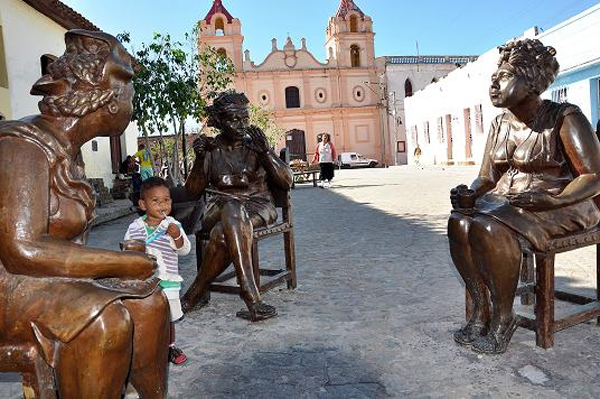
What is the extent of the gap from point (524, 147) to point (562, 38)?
15277mm

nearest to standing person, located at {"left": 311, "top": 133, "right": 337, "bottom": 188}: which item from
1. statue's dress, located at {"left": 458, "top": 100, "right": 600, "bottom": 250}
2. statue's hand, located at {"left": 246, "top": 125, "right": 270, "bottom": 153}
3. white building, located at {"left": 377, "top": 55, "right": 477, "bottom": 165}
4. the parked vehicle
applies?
statue's hand, located at {"left": 246, "top": 125, "right": 270, "bottom": 153}

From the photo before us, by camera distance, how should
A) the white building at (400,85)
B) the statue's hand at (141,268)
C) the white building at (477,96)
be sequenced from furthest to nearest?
the white building at (400,85) < the white building at (477,96) < the statue's hand at (141,268)

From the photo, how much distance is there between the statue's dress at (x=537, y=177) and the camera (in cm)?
259

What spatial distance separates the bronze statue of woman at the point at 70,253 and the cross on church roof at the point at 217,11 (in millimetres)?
40045

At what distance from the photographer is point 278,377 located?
2559mm

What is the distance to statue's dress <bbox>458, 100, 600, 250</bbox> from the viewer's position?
259 centimetres

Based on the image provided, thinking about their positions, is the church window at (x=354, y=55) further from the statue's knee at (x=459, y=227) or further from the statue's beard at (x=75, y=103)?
the statue's beard at (x=75, y=103)

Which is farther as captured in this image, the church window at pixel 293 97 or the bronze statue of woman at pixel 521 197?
the church window at pixel 293 97

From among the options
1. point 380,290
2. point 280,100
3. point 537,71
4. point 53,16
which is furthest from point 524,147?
point 280,100

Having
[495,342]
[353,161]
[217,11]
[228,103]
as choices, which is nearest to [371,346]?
[495,342]

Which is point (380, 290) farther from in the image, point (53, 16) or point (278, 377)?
point (53, 16)

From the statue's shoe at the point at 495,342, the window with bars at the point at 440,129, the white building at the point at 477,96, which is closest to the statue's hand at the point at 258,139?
the statue's shoe at the point at 495,342

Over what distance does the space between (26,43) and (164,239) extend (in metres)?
9.98

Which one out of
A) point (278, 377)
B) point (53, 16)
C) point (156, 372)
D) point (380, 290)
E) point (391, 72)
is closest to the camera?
point (156, 372)
